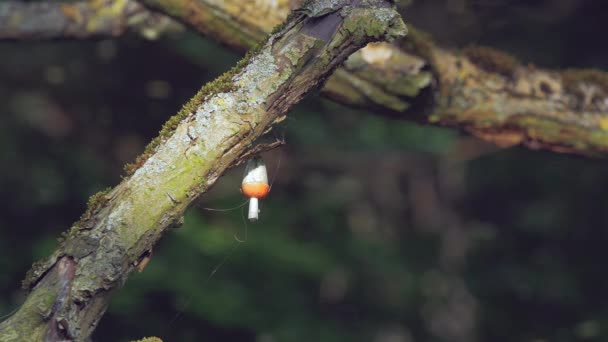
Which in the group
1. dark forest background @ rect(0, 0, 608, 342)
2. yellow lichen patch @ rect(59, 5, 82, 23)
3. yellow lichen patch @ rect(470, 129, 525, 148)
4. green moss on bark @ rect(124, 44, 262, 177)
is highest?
green moss on bark @ rect(124, 44, 262, 177)

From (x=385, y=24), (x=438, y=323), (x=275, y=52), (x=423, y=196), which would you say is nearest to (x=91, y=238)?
(x=275, y=52)

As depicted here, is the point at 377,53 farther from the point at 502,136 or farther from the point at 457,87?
the point at 502,136

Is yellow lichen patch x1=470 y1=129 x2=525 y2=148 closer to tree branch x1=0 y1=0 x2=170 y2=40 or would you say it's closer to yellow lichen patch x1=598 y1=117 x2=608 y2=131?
yellow lichen patch x1=598 y1=117 x2=608 y2=131

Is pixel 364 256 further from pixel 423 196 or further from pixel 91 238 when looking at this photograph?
pixel 91 238

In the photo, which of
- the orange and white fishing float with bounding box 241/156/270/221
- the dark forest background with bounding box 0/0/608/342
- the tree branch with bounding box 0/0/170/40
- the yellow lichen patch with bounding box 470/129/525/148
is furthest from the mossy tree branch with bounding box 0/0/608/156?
the dark forest background with bounding box 0/0/608/342

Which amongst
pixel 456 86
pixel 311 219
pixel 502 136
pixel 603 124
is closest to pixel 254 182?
pixel 456 86
